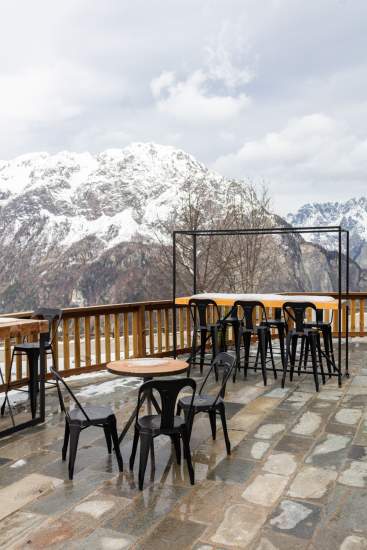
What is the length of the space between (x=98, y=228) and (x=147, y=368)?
4894 centimetres

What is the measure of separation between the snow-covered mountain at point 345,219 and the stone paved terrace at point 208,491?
1791 centimetres

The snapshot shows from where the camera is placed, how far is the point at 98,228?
2034 inches

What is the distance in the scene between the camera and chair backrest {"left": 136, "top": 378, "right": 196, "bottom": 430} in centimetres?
A: 303

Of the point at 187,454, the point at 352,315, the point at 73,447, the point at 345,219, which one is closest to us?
the point at 187,454

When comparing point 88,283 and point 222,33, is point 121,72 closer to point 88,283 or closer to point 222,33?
point 222,33

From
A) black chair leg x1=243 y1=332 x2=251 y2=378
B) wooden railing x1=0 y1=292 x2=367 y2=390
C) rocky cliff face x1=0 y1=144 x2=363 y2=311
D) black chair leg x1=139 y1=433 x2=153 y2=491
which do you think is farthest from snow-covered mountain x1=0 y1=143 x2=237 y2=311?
black chair leg x1=139 y1=433 x2=153 y2=491

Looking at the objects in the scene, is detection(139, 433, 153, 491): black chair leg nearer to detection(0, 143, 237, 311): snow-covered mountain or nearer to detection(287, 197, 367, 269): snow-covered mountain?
detection(0, 143, 237, 311): snow-covered mountain

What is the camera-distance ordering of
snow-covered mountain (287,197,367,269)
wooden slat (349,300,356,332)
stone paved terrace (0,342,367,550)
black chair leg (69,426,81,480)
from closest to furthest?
stone paved terrace (0,342,367,550), black chair leg (69,426,81,480), wooden slat (349,300,356,332), snow-covered mountain (287,197,367,269)

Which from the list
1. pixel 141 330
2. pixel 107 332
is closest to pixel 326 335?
pixel 141 330

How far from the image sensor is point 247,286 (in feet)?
52.7

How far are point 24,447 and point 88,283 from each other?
35.0 metres

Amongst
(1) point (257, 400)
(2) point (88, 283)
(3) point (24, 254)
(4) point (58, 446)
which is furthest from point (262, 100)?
(3) point (24, 254)

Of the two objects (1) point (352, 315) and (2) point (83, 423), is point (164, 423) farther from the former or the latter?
(1) point (352, 315)

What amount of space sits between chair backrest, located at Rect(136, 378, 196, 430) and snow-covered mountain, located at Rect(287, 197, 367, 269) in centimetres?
1883
